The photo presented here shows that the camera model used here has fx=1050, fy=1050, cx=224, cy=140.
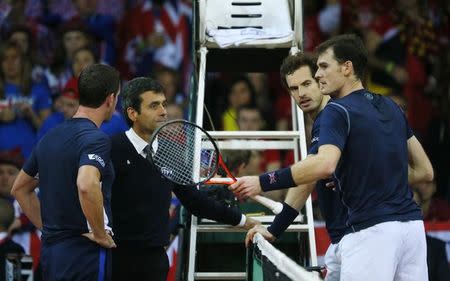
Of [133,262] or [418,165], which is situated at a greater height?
[418,165]

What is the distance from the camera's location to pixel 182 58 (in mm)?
12539

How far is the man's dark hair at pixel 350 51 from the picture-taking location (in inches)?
240

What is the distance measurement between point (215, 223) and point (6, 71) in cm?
492

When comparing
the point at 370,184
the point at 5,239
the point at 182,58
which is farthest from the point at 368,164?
the point at 182,58

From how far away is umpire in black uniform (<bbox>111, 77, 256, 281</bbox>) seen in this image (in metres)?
7.04

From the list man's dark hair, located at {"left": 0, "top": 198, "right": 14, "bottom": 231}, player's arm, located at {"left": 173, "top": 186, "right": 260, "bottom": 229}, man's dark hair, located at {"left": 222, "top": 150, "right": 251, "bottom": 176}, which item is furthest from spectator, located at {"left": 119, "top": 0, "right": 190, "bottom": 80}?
player's arm, located at {"left": 173, "top": 186, "right": 260, "bottom": 229}

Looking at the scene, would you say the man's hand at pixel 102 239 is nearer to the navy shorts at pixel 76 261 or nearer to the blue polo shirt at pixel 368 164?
the navy shorts at pixel 76 261

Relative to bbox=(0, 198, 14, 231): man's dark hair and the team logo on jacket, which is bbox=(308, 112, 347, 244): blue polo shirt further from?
bbox=(0, 198, 14, 231): man's dark hair

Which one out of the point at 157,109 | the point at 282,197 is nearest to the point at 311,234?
the point at 157,109

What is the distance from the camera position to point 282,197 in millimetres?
9695

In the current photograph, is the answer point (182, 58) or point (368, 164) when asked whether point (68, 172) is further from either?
point (182, 58)

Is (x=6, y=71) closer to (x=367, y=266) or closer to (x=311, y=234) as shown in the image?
(x=311, y=234)

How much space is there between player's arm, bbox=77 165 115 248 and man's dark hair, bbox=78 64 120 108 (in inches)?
21.5

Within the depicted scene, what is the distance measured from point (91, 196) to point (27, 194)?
895 mm
